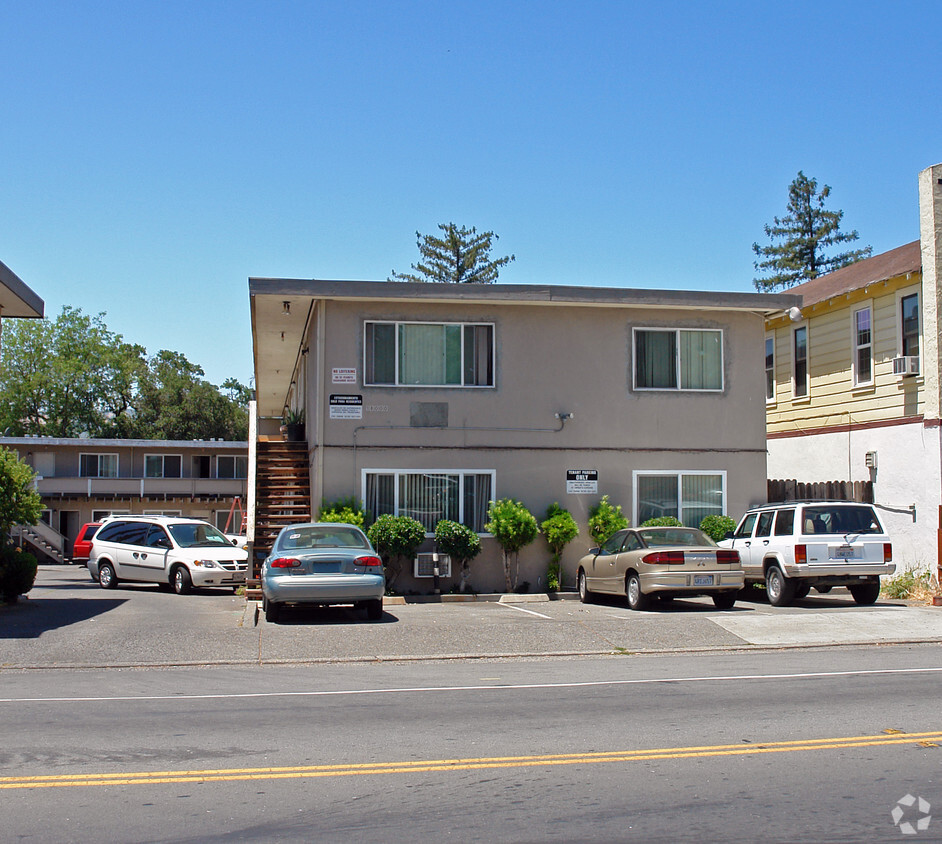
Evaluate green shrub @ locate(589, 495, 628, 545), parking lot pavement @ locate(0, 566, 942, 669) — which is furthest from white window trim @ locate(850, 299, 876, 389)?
green shrub @ locate(589, 495, 628, 545)

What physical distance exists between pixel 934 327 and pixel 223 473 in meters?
38.7

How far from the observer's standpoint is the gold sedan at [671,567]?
16.4 m

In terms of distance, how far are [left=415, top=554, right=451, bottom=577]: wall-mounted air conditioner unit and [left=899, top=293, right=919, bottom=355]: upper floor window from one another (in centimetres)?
1035

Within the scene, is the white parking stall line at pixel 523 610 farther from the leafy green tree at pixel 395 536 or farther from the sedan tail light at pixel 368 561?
the sedan tail light at pixel 368 561

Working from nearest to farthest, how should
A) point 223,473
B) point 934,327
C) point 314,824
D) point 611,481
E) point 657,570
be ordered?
point 314,824 < point 657,570 < point 934,327 < point 611,481 < point 223,473

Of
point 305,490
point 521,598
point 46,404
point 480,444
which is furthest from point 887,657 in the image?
point 46,404

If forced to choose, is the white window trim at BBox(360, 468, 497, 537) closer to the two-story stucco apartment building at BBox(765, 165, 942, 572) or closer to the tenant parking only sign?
the tenant parking only sign

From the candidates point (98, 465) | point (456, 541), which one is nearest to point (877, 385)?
point (456, 541)

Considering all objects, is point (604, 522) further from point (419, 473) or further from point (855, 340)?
point (855, 340)

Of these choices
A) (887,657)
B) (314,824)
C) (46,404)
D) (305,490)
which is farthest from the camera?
(46,404)

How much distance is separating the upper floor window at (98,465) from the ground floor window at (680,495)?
36.8 m

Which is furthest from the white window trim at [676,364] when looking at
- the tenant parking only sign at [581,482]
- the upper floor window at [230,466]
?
the upper floor window at [230,466]

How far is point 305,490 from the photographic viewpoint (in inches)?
891

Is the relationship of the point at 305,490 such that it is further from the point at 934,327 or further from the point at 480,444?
the point at 934,327
